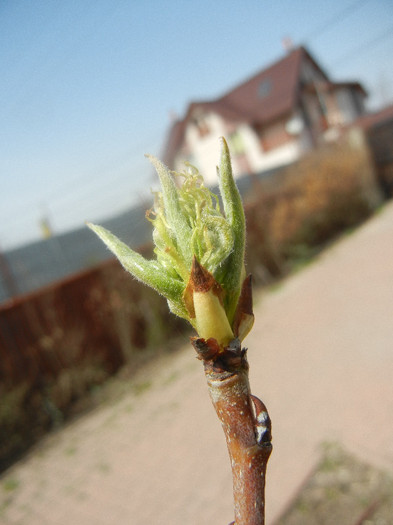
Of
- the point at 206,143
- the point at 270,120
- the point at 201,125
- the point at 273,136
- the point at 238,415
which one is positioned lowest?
the point at 238,415

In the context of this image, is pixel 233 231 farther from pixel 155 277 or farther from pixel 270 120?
pixel 270 120

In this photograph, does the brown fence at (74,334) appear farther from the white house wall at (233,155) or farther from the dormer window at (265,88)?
the dormer window at (265,88)

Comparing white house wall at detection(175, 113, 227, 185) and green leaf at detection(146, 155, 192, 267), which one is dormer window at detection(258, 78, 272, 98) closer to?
white house wall at detection(175, 113, 227, 185)

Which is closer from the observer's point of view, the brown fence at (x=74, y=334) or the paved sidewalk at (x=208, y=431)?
the paved sidewalk at (x=208, y=431)

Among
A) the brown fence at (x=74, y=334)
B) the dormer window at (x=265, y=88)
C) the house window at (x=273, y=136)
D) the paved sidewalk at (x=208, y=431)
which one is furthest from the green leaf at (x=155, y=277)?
the dormer window at (x=265, y=88)

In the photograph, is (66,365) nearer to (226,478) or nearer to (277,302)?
(226,478)

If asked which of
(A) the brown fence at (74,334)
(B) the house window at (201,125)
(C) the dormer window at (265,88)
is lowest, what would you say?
(A) the brown fence at (74,334)

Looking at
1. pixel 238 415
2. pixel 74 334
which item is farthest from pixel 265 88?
pixel 238 415
